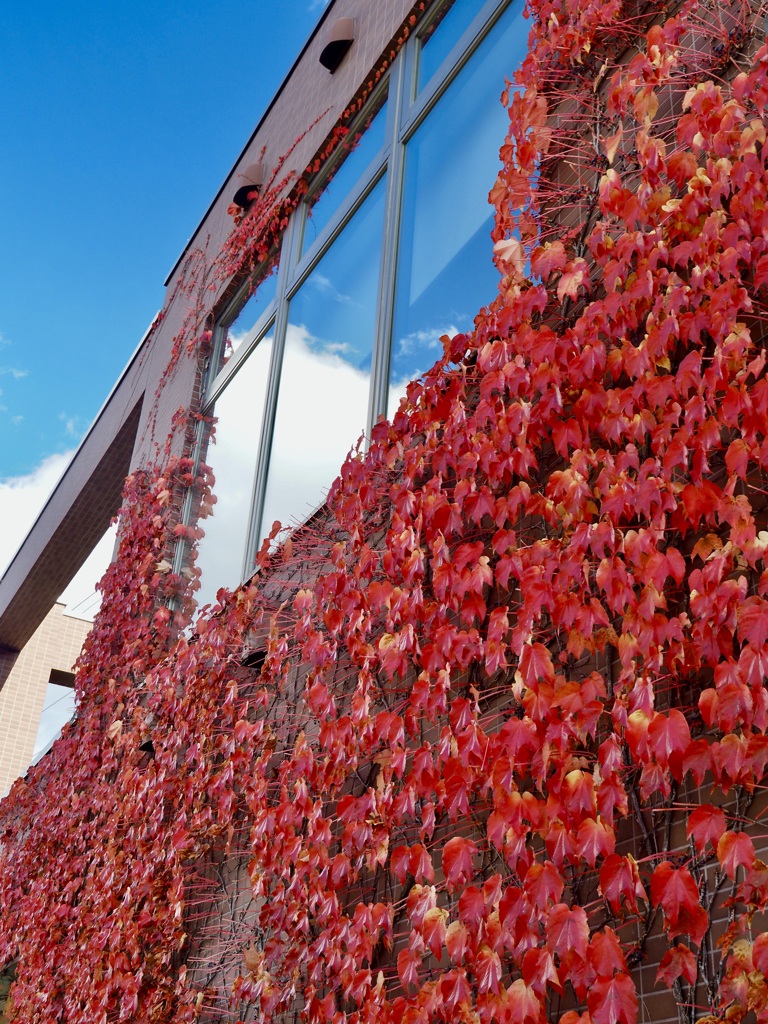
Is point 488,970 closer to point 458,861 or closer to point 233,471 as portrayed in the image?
point 458,861

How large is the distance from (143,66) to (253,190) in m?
13.2

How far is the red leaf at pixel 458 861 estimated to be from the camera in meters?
2.03

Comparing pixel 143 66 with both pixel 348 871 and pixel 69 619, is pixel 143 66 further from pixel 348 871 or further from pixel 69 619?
pixel 348 871

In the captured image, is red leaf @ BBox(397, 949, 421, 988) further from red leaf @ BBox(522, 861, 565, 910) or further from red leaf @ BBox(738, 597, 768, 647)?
red leaf @ BBox(738, 597, 768, 647)

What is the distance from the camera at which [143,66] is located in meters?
16.8

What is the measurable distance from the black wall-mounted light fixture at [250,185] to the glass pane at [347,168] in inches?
29.2

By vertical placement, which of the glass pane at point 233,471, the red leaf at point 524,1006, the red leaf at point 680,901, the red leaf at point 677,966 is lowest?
the red leaf at point 524,1006

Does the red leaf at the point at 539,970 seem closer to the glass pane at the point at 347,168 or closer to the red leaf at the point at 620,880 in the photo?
the red leaf at the point at 620,880

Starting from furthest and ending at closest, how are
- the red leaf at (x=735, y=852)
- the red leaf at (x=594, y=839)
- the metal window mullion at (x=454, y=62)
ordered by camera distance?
the metal window mullion at (x=454, y=62) < the red leaf at (x=594, y=839) < the red leaf at (x=735, y=852)

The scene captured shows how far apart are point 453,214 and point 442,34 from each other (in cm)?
100

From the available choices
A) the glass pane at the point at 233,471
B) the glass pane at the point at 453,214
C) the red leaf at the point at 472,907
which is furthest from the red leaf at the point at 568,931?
the glass pane at the point at 233,471

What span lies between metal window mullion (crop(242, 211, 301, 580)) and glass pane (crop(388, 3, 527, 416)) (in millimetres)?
1112

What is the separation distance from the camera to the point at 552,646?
2.18m

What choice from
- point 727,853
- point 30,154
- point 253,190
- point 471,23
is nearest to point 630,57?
point 471,23
